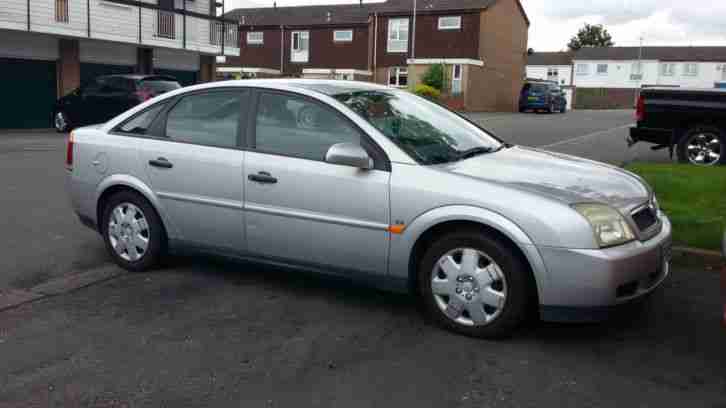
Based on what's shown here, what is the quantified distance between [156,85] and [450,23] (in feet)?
95.8

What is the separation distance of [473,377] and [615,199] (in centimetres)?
150

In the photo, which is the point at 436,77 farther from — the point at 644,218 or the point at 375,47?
the point at 644,218

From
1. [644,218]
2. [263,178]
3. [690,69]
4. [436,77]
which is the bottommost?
[644,218]

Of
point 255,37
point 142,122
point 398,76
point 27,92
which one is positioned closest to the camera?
point 142,122

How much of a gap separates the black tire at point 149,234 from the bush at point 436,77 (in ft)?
130

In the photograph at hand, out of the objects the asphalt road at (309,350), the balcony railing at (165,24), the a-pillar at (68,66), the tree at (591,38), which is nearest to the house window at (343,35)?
the balcony railing at (165,24)

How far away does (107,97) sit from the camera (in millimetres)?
20828

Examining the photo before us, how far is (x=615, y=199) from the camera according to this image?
15.5ft

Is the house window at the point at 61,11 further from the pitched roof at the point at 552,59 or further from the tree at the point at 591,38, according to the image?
the tree at the point at 591,38

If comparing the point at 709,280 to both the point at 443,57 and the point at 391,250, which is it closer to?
the point at 391,250

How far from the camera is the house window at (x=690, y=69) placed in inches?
3206

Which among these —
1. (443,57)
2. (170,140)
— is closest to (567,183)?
(170,140)

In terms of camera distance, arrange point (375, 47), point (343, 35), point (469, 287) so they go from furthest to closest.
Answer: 1. point (343, 35)
2. point (375, 47)
3. point (469, 287)

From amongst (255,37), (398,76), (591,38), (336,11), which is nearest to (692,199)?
(398,76)
